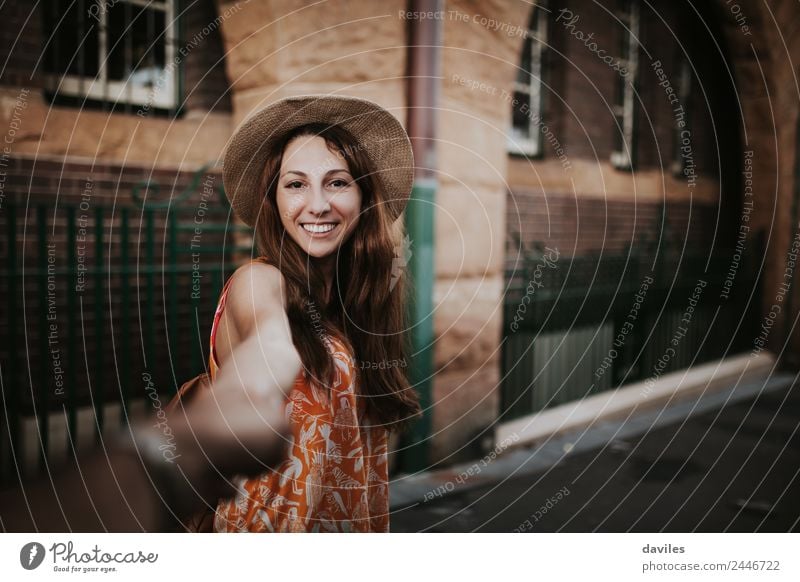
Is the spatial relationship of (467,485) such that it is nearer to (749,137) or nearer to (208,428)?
(208,428)

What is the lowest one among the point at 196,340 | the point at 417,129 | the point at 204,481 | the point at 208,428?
the point at 204,481

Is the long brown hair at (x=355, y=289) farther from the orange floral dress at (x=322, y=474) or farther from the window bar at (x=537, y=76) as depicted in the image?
the window bar at (x=537, y=76)

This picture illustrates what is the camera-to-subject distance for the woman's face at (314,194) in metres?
1.15

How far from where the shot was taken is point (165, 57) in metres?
2.07

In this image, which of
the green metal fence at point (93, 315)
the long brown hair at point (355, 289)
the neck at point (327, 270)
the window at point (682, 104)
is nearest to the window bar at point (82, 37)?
the green metal fence at point (93, 315)

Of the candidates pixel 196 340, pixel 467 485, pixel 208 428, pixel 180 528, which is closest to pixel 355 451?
pixel 208 428

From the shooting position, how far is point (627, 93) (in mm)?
3596

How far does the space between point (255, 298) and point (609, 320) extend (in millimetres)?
2391

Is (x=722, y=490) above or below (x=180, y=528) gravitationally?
below

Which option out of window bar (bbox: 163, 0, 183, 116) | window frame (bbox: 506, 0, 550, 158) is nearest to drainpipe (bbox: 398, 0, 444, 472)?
window bar (bbox: 163, 0, 183, 116)

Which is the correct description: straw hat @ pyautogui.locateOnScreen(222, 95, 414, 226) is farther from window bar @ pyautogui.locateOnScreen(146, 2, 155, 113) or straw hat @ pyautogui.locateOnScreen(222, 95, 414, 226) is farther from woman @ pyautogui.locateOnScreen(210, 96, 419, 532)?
window bar @ pyautogui.locateOnScreen(146, 2, 155, 113)

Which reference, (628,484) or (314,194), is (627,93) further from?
(314,194)

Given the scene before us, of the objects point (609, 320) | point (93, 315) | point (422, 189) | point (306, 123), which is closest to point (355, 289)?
point (306, 123)

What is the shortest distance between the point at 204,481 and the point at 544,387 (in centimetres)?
165
